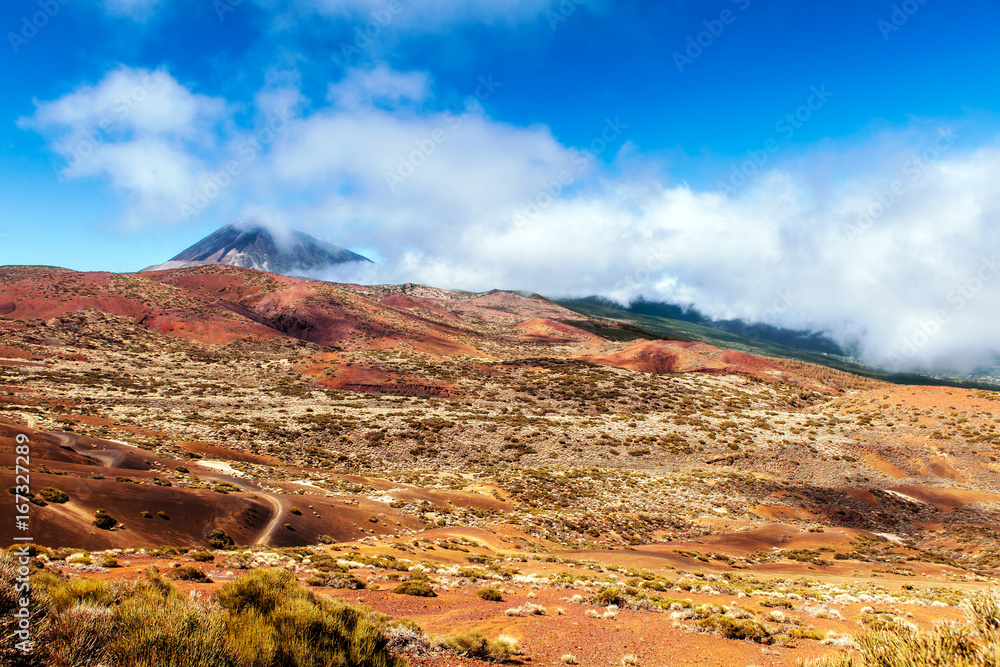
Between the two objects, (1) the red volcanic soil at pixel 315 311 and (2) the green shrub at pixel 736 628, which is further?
(1) the red volcanic soil at pixel 315 311

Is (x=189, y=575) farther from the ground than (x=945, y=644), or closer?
closer

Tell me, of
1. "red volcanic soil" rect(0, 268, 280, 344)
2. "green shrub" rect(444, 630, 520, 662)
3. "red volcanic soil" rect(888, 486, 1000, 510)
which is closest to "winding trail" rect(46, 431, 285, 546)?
"green shrub" rect(444, 630, 520, 662)

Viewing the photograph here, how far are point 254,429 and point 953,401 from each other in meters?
65.7

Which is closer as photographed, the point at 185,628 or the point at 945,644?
the point at 185,628

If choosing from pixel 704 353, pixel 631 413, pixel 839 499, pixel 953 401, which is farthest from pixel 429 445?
pixel 704 353

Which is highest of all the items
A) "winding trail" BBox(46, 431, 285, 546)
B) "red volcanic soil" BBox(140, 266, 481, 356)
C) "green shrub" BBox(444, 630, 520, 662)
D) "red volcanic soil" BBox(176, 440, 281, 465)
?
"red volcanic soil" BBox(140, 266, 481, 356)

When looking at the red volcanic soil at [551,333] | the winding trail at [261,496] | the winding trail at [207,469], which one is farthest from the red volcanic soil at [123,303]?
the red volcanic soil at [551,333]

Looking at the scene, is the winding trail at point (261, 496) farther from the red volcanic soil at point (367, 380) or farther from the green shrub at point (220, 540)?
the red volcanic soil at point (367, 380)

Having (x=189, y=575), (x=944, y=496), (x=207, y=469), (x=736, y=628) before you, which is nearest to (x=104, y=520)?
(x=189, y=575)

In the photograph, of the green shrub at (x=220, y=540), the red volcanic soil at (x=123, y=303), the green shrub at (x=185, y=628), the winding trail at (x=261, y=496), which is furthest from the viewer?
the red volcanic soil at (x=123, y=303)

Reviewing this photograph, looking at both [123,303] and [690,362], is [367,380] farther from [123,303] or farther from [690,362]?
[690,362]

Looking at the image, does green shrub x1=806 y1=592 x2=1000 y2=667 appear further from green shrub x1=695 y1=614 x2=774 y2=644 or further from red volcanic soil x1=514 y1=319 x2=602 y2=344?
red volcanic soil x1=514 y1=319 x2=602 y2=344

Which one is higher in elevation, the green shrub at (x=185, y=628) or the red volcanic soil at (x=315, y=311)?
the red volcanic soil at (x=315, y=311)

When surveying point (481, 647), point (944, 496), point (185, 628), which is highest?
point (185, 628)
